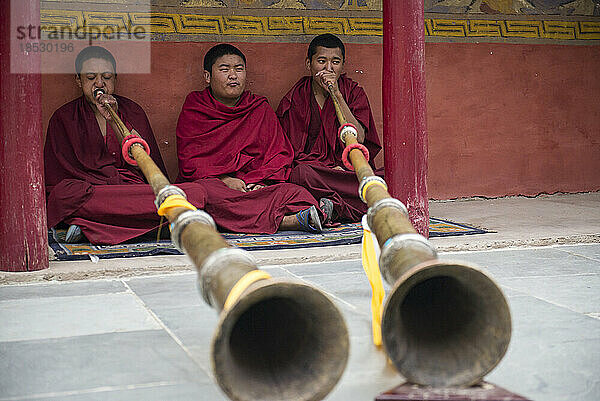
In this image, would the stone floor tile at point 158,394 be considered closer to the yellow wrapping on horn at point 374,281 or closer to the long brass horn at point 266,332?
the long brass horn at point 266,332

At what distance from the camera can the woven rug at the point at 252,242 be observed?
4.88 metres

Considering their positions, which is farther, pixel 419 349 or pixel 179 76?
pixel 179 76

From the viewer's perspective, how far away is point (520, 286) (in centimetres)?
381

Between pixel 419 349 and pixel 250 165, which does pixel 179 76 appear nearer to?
pixel 250 165

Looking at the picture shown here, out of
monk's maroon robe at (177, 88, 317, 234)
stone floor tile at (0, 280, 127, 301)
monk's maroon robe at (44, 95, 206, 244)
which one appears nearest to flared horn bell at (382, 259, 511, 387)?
stone floor tile at (0, 280, 127, 301)

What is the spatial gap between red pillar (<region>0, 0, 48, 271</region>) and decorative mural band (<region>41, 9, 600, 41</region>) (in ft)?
7.44

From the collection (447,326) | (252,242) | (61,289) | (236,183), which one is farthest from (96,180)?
(447,326)

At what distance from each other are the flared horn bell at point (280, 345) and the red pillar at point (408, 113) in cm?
301

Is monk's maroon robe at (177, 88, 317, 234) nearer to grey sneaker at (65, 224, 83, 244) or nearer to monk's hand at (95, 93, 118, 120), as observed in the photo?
monk's hand at (95, 93, 118, 120)

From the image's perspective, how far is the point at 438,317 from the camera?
7.38ft

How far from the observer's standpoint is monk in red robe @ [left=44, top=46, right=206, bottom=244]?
5.48m

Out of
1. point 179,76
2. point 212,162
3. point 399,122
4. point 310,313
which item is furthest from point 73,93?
point 310,313

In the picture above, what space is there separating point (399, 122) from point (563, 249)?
4.27 feet

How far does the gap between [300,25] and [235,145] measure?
4.52 feet
